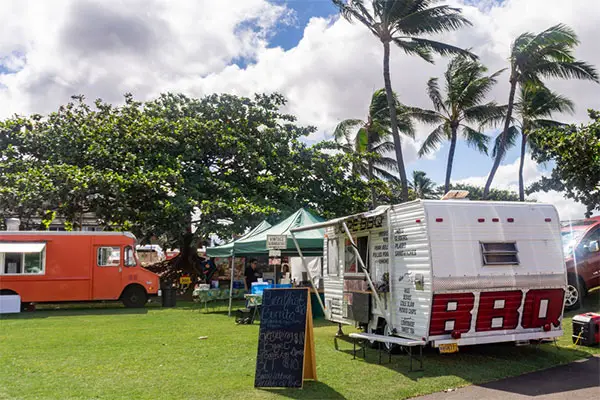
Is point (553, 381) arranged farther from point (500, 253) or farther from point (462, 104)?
point (462, 104)

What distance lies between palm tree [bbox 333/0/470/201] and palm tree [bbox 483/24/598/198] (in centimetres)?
286

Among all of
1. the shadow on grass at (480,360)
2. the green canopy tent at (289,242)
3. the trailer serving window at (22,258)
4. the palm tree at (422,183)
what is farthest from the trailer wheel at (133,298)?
the palm tree at (422,183)

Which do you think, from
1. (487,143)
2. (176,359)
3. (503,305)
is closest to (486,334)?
(503,305)

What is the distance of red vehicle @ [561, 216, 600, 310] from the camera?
12750 millimetres

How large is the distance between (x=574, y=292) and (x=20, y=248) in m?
16.1

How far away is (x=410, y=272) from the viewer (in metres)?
8.42

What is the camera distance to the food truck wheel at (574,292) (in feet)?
41.6

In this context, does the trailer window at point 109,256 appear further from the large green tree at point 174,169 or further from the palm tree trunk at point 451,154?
the palm tree trunk at point 451,154

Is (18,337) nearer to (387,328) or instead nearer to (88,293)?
(88,293)

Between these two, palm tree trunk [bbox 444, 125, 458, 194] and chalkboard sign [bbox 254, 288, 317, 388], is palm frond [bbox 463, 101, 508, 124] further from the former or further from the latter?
chalkboard sign [bbox 254, 288, 317, 388]

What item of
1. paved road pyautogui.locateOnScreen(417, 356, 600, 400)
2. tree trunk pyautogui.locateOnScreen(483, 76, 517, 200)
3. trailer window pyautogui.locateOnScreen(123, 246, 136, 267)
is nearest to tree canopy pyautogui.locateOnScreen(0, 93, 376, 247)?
trailer window pyautogui.locateOnScreen(123, 246, 136, 267)

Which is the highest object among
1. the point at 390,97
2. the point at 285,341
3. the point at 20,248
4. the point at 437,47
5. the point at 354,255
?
the point at 437,47

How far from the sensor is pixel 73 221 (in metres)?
22.4

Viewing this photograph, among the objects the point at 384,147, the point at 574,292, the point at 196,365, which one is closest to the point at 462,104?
the point at 384,147
